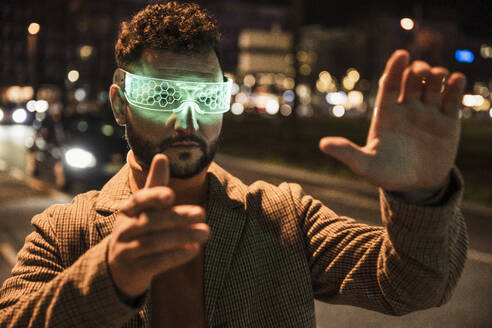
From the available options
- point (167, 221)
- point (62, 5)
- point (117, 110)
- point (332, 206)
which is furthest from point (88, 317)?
point (62, 5)

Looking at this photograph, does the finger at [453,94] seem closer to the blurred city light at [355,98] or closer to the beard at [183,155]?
the beard at [183,155]

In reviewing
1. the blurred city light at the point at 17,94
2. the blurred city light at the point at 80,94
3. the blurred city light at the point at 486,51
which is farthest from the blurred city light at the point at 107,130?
the blurred city light at the point at 80,94

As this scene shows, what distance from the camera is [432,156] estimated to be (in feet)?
5.67

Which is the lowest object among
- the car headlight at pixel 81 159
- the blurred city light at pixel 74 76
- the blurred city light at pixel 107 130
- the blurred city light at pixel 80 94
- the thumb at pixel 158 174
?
the blurred city light at pixel 80 94

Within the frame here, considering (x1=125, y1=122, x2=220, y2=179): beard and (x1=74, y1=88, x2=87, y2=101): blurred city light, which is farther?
(x1=74, y1=88, x2=87, y2=101): blurred city light

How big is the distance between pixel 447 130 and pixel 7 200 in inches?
515

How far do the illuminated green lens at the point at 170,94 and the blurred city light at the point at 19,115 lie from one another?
46.3 meters

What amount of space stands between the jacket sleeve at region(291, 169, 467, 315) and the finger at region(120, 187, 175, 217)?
64 centimetres

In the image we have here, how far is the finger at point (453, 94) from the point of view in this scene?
65.7 inches

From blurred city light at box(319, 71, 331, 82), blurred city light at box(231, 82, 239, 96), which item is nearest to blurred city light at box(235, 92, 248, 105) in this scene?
blurred city light at box(231, 82, 239, 96)

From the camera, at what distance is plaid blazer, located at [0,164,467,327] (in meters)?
1.85

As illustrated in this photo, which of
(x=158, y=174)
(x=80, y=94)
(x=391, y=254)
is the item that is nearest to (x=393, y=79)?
(x=391, y=254)

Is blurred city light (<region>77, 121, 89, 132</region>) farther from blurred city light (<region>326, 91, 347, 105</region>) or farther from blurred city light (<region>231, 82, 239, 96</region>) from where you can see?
blurred city light (<region>326, 91, 347, 105</region>)

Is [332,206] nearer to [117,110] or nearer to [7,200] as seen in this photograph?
[7,200]
